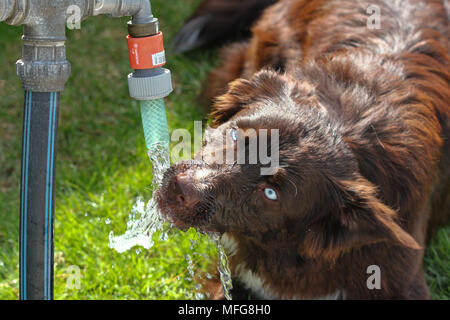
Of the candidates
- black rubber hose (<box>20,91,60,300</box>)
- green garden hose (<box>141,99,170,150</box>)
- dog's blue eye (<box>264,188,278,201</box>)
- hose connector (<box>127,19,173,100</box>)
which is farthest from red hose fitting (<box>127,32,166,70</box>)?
dog's blue eye (<box>264,188,278,201</box>)

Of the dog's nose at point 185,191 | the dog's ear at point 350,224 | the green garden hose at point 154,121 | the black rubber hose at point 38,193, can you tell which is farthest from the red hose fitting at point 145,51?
the dog's ear at point 350,224

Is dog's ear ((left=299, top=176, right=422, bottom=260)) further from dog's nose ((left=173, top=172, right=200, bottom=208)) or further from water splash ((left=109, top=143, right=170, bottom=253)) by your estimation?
water splash ((left=109, top=143, right=170, bottom=253))

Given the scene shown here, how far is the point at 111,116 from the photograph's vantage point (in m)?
4.24

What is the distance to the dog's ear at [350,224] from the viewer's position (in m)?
2.20

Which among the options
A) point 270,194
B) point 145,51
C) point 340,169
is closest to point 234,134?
point 270,194

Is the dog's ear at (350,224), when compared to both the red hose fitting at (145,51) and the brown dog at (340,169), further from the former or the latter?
the red hose fitting at (145,51)

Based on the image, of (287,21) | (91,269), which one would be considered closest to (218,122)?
(91,269)

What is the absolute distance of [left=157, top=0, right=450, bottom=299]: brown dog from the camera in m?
2.28

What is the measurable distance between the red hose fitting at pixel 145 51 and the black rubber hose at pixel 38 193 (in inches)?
12.0

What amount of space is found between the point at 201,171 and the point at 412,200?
3.20ft

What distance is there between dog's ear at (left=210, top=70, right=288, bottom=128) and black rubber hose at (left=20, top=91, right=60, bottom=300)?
1024mm

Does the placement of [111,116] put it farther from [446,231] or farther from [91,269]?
[446,231]

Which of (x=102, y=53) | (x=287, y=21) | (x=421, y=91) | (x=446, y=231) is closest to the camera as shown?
(x=421, y=91)

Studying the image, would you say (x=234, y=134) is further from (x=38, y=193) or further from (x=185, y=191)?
(x=38, y=193)
